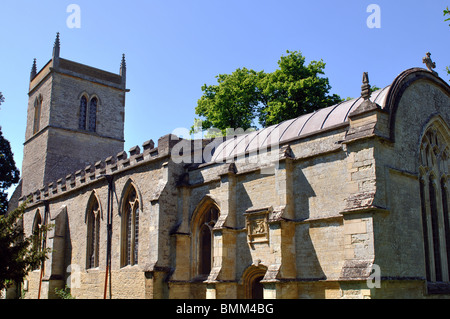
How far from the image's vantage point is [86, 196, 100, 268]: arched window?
73.1 feet

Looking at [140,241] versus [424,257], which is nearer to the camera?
[424,257]

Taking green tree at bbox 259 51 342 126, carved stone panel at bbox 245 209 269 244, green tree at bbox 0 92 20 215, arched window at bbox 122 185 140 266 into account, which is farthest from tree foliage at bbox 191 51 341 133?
green tree at bbox 0 92 20 215

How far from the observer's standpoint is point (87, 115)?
114 ft

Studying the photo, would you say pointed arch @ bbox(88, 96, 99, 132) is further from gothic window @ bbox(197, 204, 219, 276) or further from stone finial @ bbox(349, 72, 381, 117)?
stone finial @ bbox(349, 72, 381, 117)

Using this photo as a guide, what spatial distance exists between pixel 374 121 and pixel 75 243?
17336 millimetres

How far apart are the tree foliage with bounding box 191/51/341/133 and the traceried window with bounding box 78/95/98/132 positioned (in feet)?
28.1

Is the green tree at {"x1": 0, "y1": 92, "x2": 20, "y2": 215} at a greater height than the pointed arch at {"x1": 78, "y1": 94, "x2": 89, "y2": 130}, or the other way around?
the pointed arch at {"x1": 78, "y1": 94, "x2": 89, "y2": 130}

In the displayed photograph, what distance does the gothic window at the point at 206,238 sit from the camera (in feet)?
55.8

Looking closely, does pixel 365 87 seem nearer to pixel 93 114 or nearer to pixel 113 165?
pixel 113 165

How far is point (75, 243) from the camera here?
24.1 metres

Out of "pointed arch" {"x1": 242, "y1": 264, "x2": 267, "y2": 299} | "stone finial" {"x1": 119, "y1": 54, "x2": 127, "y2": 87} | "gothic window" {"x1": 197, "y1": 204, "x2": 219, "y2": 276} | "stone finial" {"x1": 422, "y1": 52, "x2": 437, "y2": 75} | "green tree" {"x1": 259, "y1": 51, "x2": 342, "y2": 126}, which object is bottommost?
"pointed arch" {"x1": 242, "y1": 264, "x2": 267, "y2": 299}
